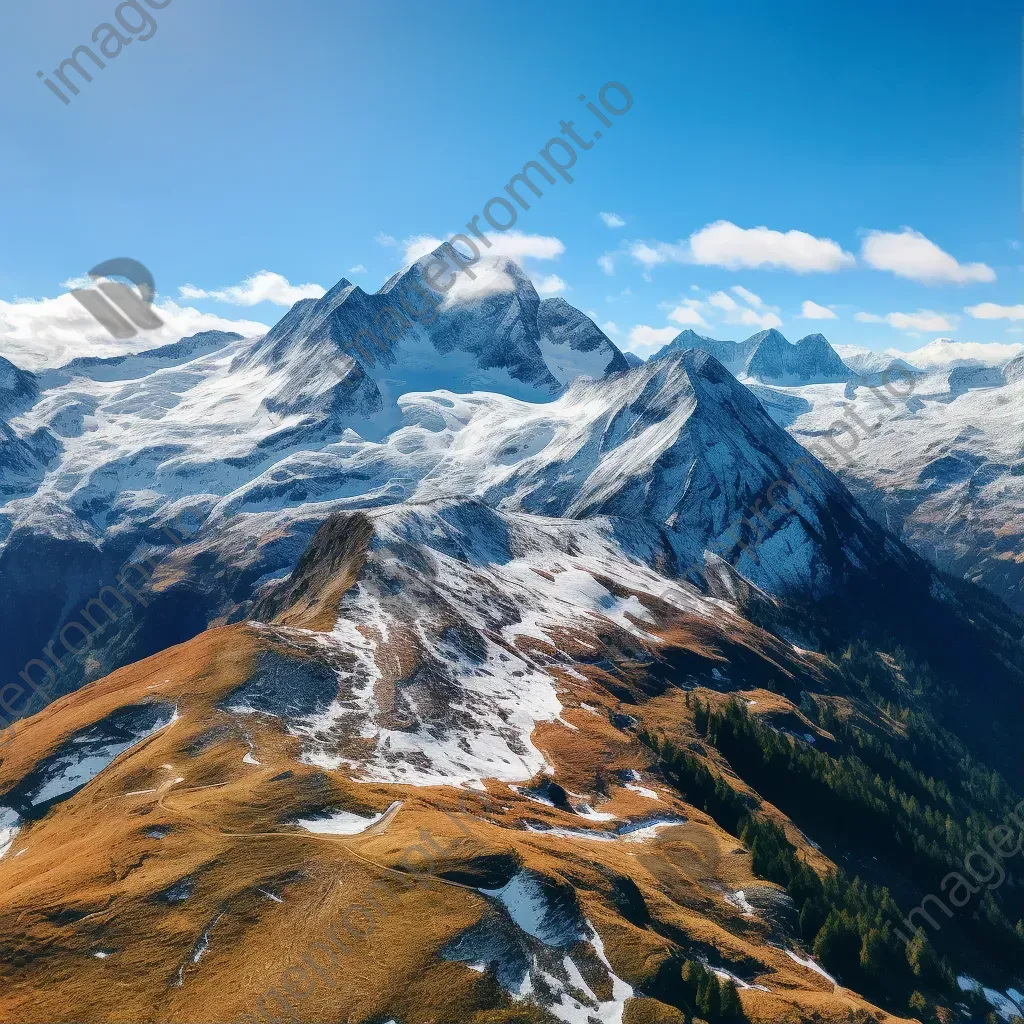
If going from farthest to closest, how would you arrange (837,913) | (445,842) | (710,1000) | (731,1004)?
(837,913) → (445,842) → (731,1004) → (710,1000)

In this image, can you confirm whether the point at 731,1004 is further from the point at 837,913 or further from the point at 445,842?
the point at 837,913

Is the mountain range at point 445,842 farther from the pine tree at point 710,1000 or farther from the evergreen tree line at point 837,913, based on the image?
the evergreen tree line at point 837,913

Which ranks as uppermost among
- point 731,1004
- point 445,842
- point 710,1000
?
point 445,842

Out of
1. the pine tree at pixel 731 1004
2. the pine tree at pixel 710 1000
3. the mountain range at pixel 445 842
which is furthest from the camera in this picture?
the pine tree at pixel 731 1004

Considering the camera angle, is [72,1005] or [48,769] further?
[48,769]

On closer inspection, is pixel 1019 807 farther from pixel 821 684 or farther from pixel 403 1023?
pixel 403 1023

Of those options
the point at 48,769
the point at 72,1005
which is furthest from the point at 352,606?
the point at 72,1005

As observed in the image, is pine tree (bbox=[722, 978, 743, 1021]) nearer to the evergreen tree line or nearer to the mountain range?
the mountain range

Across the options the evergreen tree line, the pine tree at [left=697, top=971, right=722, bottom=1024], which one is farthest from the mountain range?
the evergreen tree line

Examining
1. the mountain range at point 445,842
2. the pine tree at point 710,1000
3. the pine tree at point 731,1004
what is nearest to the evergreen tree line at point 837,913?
the mountain range at point 445,842

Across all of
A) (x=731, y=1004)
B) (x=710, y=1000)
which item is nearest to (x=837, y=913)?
(x=731, y=1004)

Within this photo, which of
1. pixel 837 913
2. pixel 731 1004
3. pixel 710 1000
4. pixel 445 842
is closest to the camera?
pixel 710 1000
